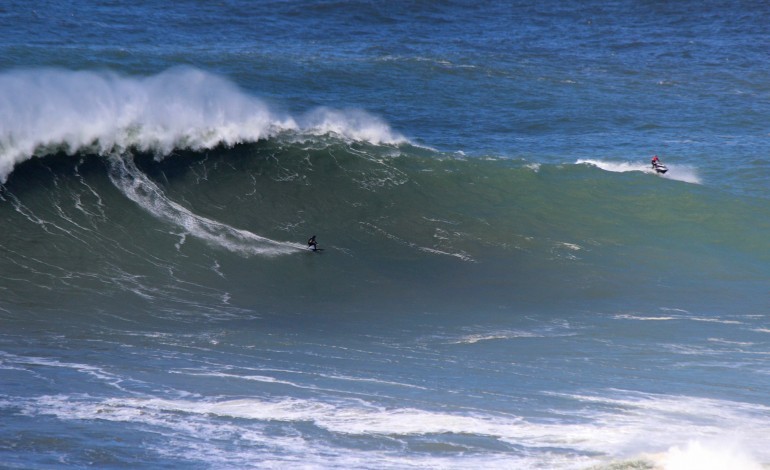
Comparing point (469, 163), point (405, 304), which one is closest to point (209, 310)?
point (405, 304)

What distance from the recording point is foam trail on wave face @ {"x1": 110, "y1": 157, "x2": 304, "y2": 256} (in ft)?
69.3

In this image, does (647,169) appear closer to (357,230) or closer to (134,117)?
(357,230)

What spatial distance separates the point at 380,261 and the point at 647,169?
9.84 m

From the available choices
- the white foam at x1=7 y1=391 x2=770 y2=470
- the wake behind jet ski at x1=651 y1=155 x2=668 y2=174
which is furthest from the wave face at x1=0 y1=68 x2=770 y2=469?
the wake behind jet ski at x1=651 y1=155 x2=668 y2=174

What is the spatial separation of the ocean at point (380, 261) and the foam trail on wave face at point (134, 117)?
0.07 meters

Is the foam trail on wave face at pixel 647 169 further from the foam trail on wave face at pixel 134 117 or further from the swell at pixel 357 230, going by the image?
the foam trail on wave face at pixel 134 117

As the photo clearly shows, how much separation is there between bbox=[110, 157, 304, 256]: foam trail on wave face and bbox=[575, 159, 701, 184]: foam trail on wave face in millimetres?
9929

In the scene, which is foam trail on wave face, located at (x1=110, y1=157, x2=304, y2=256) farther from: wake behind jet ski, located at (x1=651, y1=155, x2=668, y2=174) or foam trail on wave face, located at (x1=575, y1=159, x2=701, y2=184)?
wake behind jet ski, located at (x1=651, y1=155, x2=668, y2=174)

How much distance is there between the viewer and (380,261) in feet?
68.8

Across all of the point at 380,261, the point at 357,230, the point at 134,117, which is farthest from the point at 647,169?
the point at 134,117

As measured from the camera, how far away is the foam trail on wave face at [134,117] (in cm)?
2353

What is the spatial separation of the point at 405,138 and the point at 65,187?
32.5ft

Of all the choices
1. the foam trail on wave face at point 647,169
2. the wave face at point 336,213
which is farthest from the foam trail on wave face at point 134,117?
the foam trail on wave face at point 647,169

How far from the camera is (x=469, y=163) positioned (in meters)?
27.1
